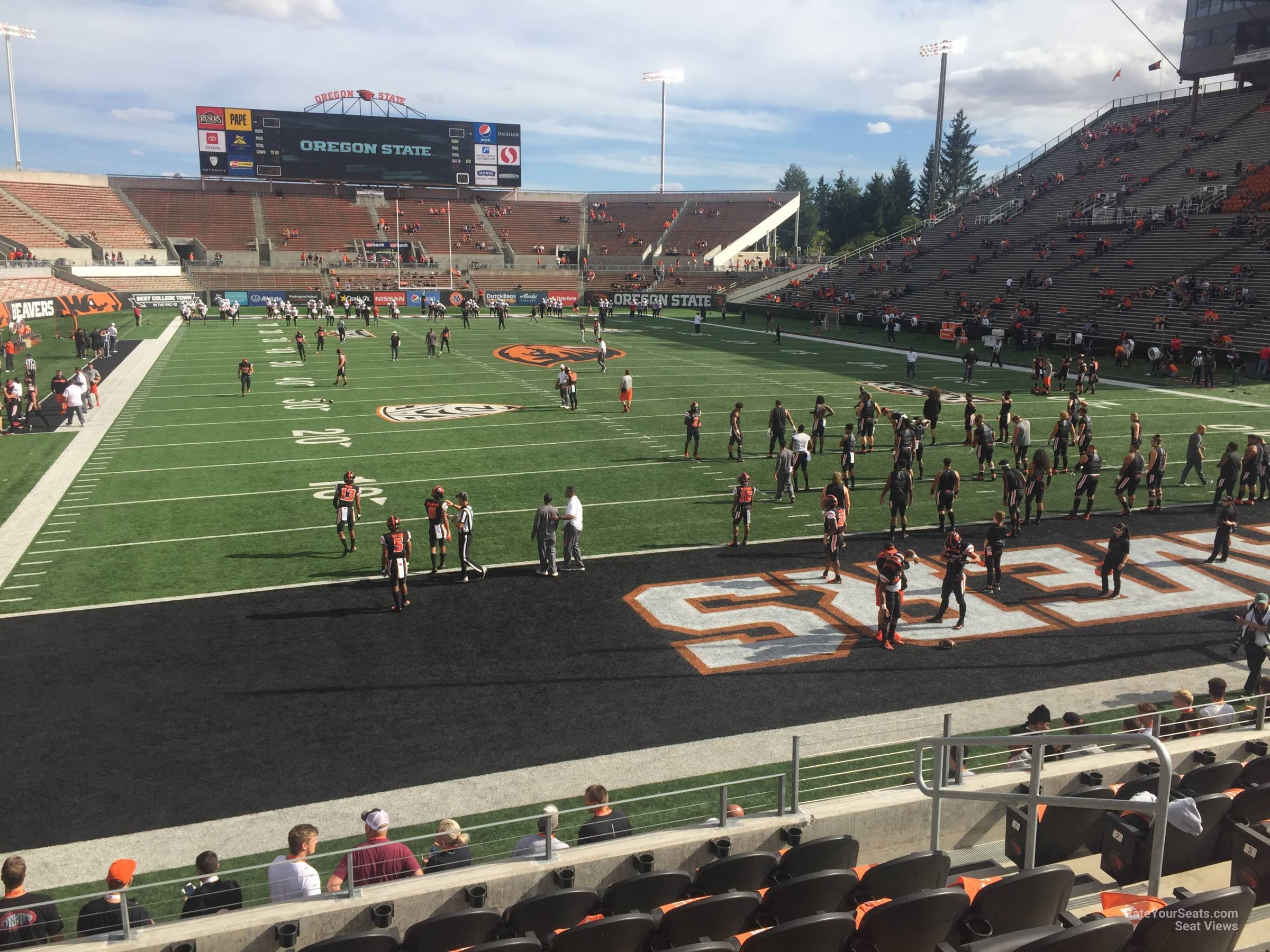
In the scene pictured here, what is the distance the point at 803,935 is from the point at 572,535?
10160mm

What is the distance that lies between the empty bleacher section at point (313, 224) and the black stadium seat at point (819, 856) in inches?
3202

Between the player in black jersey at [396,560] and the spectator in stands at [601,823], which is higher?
the player in black jersey at [396,560]

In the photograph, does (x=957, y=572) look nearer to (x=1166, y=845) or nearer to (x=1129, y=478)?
(x=1166, y=845)

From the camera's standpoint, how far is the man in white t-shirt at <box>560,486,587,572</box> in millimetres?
14594

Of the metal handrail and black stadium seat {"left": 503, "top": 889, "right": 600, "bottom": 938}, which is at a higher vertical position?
the metal handrail

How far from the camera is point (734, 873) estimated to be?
6.05m

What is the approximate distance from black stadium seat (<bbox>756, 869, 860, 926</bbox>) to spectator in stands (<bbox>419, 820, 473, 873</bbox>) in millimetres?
2222

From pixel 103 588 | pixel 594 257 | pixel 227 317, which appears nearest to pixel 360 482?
pixel 103 588

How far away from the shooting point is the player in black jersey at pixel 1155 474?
1754cm

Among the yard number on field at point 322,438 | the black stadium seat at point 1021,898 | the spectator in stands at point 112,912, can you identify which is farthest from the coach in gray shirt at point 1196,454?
the spectator in stands at point 112,912

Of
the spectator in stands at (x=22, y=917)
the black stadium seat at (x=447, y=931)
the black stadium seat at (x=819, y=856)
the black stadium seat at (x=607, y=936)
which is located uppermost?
the black stadium seat at (x=607, y=936)

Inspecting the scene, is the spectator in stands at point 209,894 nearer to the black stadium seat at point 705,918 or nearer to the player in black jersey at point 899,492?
the black stadium seat at point 705,918

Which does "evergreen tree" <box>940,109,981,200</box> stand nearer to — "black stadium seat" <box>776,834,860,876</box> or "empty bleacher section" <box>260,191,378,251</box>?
"empty bleacher section" <box>260,191,378,251</box>

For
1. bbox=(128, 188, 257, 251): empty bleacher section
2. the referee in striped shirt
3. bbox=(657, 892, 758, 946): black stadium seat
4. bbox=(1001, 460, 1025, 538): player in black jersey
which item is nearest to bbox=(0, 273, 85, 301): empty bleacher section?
bbox=(128, 188, 257, 251): empty bleacher section
